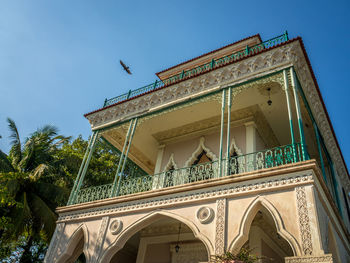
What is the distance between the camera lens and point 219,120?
10.8 m

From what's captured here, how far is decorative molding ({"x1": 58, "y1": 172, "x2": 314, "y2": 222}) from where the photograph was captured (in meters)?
6.13

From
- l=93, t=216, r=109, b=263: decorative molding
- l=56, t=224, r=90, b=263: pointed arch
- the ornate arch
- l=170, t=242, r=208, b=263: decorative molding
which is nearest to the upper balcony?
the ornate arch

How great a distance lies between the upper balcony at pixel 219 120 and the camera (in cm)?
821

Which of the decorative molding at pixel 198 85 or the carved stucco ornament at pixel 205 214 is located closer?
the carved stucco ornament at pixel 205 214

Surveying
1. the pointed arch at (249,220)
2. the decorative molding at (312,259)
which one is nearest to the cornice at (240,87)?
the pointed arch at (249,220)

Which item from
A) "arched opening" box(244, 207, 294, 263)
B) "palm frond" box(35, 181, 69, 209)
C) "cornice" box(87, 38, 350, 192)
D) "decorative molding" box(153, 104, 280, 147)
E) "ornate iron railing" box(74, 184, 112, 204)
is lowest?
"arched opening" box(244, 207, 294, 263)

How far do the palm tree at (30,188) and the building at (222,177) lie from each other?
2.88 metres

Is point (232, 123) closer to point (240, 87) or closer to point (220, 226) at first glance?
point (240, 87)

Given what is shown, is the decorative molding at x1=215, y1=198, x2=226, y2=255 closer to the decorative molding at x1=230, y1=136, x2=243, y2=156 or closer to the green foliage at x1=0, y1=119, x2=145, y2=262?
the decorative molding at x1=230, y1=136, x2=243, y2=156

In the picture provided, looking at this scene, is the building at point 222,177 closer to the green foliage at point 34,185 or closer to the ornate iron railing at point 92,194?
the ornate iron railing at point 92,194

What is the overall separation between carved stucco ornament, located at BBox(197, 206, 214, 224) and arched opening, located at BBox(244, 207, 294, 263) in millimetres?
1590

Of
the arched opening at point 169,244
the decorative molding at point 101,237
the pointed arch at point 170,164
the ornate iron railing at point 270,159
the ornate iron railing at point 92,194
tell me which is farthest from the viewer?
the pointed arch at point 170,164

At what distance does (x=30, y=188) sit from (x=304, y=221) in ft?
34.5

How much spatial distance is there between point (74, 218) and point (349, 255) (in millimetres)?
7544
